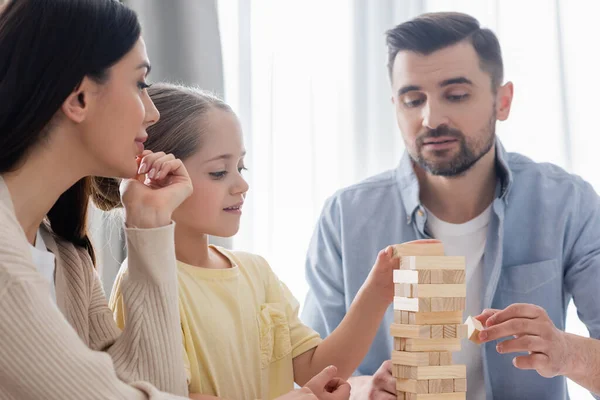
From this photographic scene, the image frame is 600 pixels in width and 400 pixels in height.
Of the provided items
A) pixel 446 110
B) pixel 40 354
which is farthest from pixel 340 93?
pixel 40 354

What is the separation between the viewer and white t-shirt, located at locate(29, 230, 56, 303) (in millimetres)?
1412

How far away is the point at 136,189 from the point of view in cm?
145

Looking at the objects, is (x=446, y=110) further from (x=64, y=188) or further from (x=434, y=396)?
(x=64, y=188)

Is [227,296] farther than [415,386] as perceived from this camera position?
Yes

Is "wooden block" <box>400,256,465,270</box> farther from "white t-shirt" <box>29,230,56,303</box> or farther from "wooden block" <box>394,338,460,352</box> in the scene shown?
"white t-shirt" <box>29,230,56,303</box>

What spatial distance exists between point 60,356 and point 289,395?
1.42ft

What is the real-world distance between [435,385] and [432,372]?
0.03 metres

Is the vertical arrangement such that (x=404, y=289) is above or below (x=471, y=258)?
above

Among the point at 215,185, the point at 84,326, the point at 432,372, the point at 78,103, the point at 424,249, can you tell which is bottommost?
the point at 432,372

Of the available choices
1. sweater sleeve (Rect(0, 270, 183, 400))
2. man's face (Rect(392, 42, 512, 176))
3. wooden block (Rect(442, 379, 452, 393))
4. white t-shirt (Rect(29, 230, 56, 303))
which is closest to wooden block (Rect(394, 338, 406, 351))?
wooden block (Rect(442, 379, 452, 393))

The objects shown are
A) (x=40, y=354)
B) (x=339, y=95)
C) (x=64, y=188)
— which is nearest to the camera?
(x=40, y=354)

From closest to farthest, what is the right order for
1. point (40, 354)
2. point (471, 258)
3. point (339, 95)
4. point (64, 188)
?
point (40, 354)
point (64, 188)
point (471, 258)
point (339, 95)

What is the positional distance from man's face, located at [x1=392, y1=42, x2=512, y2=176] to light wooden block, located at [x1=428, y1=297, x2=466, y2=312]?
0.93m

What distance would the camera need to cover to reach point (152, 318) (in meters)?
1.36
